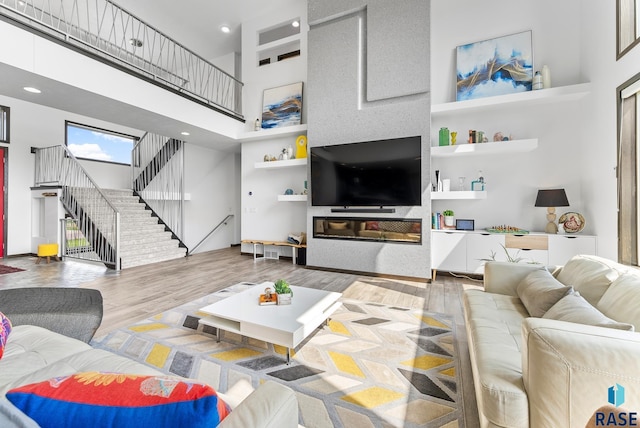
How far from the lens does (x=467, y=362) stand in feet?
6.66

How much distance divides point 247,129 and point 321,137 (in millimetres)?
2168

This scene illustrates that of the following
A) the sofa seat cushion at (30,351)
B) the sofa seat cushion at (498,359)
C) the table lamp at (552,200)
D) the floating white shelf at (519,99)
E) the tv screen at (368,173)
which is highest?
the floating white shelf at (519,99)

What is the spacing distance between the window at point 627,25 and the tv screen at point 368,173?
2239 mm

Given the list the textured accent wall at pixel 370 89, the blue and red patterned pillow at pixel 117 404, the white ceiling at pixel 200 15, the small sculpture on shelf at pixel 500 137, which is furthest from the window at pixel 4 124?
the small sculpture on shelf at pixel 500 137

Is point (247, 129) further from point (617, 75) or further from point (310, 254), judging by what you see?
point (617, 75)

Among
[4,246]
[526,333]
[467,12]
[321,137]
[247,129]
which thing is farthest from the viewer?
[247,129]

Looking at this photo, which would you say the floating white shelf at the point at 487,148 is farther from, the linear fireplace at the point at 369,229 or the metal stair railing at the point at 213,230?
the metal stair railing at the point at 213,230

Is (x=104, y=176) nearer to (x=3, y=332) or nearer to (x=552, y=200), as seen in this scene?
(x=3, y=332)

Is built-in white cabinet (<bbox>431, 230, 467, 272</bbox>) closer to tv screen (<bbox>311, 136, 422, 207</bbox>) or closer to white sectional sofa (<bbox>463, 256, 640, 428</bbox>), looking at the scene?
tv screen (<bbox>311, 136, 422, 207</bbox>)

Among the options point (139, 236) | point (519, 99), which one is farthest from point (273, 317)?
point (139, 236)

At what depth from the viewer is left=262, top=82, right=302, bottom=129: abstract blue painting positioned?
5.73 m

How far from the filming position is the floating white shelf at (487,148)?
3.94m

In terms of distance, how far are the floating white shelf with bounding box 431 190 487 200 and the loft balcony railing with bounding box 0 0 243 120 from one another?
4422mm

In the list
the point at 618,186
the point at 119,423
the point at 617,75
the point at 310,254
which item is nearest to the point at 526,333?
the point at 119,423
